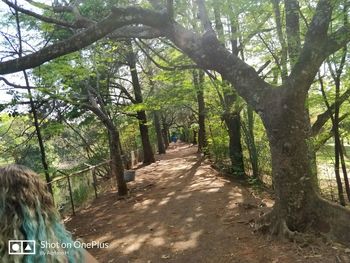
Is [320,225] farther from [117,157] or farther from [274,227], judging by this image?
[117,157]

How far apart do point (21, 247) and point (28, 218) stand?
0.14m

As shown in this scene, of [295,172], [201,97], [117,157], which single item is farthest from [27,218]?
[201,97]

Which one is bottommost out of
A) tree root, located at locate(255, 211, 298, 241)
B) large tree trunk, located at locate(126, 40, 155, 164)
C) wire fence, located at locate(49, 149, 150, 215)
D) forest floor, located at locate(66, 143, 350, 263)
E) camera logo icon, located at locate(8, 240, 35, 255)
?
forest floor, located at locate(66, 143, 350, 263)

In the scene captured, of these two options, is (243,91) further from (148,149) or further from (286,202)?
(148,149)

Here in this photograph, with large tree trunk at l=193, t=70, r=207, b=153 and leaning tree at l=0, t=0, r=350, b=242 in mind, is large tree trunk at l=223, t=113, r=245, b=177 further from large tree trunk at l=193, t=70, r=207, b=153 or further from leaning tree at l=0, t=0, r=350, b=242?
leaning tree at l=0, t=0, r=350, b=242

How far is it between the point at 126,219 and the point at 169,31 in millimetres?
4999

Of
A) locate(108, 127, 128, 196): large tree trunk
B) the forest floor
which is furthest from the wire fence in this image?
locate(108, 127, 128, 196): large tree trunk

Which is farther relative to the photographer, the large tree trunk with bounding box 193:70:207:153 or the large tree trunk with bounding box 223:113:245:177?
the large tree trunk with bounding box 193:70:207:153

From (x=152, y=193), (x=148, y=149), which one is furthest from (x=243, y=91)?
(x=148, y=149)

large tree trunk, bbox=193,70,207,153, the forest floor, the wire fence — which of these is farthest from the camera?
large tree trunk, bbox=193,70,207,153

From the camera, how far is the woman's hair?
1.63m

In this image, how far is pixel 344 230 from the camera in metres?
5.27

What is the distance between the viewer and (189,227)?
23.7 feet

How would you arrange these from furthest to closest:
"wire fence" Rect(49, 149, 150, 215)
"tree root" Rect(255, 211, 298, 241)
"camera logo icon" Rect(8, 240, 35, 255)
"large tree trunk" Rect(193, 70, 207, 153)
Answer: "large tree trunk" Rect(193, 70, 207, 153), "wire fence" Rect(49, 149, 150, 215), "tree root" Rect(255, 211, 298, 241), "camera logo icon" Rect(8, 240, 35, 255)
